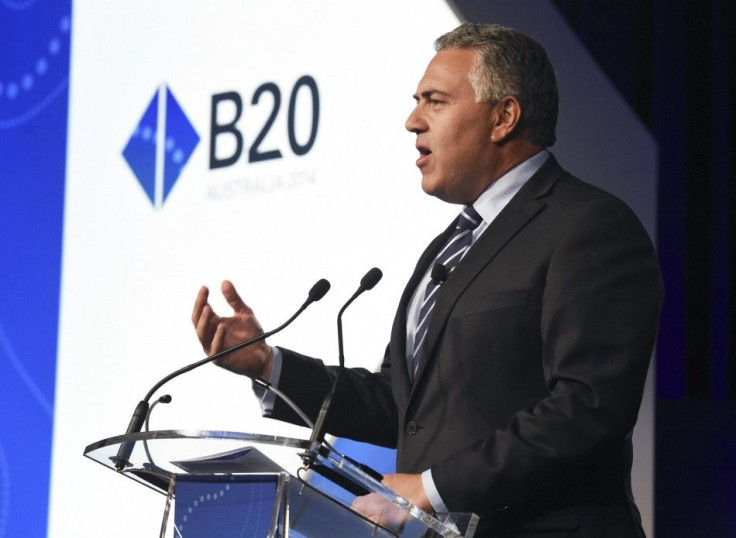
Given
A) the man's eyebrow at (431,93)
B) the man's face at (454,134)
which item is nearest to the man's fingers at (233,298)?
the man's face at (454,134)

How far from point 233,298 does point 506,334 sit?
530 mm

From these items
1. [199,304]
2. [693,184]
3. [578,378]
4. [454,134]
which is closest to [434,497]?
[578,378]

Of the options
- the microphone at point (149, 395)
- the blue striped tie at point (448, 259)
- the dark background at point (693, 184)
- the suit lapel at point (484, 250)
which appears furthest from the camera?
the dark background at point (693, 184)

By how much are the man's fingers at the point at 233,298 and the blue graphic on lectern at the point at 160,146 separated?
4.60 feet

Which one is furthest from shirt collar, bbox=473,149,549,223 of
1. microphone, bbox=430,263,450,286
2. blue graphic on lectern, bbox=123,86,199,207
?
blue graphic on lectern, bbox=123,86,199,207

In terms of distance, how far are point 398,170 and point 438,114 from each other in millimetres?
759

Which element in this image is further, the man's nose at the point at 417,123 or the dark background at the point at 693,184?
the dark background at the point at 693,184

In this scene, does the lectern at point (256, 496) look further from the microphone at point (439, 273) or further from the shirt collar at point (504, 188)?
the shirt collar at point (504, 188)

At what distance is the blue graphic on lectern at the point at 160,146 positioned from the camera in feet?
11.3

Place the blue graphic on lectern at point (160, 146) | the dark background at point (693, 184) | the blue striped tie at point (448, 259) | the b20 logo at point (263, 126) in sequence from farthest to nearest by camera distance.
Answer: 1. the blue graphic on lectern at point (160, 146)
2. the dark background at point (693, 184)
3. the b20 logo at point (263, 126)
4. the blue striped tie at point (448, 259)

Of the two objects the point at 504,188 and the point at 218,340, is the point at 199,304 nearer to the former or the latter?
the point at 218,340

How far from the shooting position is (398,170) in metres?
2.90

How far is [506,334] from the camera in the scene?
183 centimetres

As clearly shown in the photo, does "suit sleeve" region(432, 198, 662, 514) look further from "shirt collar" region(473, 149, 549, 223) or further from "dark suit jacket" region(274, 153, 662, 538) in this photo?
"shirt collar" region(473, 149, 549, 223)
